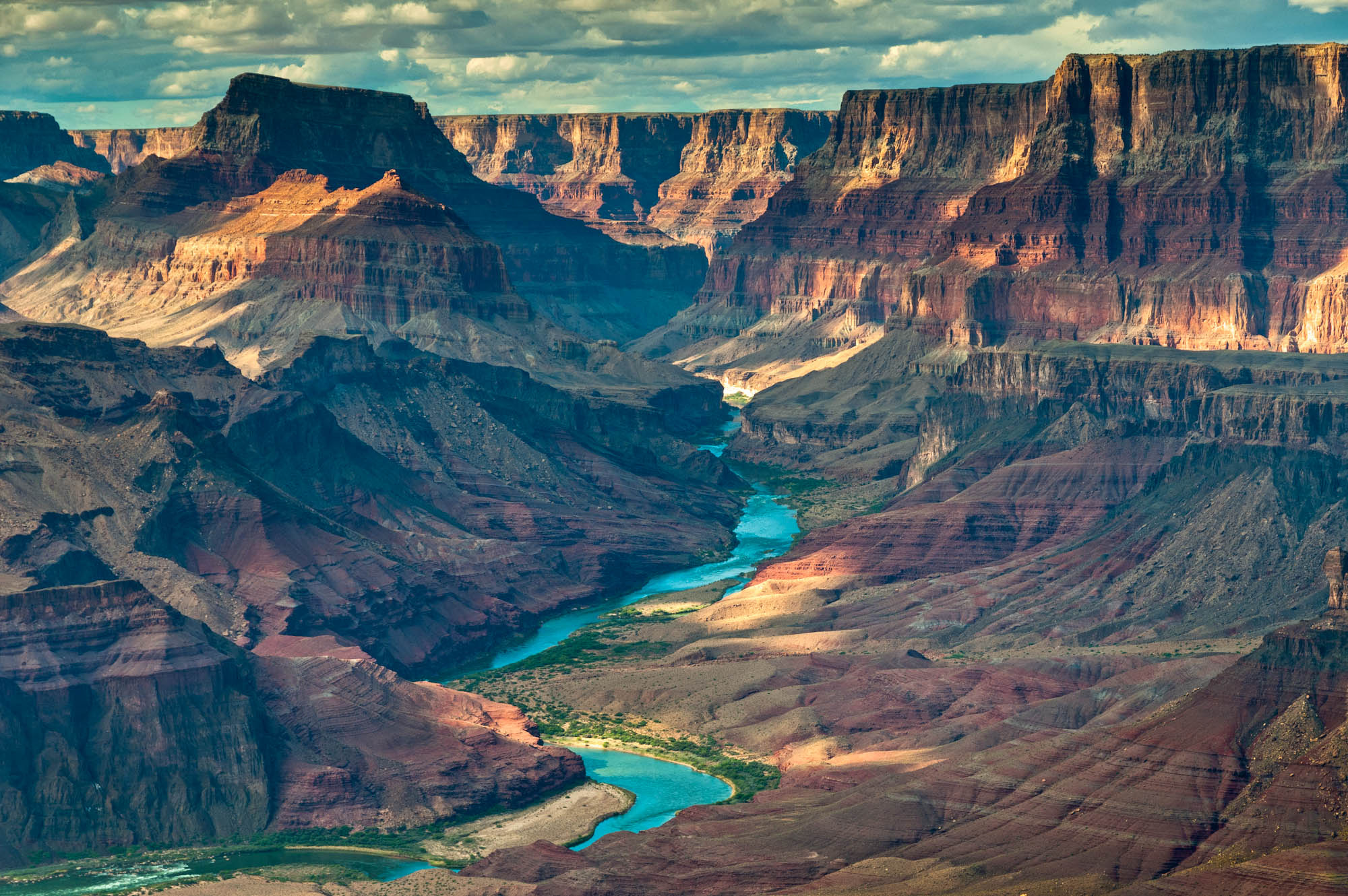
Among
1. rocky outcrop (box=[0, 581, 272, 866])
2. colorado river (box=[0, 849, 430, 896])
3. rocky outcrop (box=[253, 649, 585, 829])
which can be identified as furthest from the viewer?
rocky outcrop (box=[253, 649, 585, 829])

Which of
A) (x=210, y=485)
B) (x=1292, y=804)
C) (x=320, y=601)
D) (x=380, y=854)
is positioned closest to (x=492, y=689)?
(x=320, y=601)

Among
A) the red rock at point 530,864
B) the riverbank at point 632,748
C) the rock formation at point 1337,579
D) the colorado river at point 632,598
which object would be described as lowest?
the colorado river at point 632,598

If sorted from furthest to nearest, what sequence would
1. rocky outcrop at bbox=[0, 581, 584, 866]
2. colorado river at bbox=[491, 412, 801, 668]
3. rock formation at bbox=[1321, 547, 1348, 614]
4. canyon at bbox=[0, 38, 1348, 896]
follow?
colorado river at bbox=[491, 412, 801, 668] < rocky outcrop at bbox=[0, 581, 584, 866] < rock formation at bbox=[1321, 547, 1348, 614] < canyon at bbox=[0, 38, 1348, 896]

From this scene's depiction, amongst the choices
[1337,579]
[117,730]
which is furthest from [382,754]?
[1337,579]

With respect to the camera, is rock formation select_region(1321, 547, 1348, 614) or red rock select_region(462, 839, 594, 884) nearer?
red rock select_region(462, 839, 594, 884)

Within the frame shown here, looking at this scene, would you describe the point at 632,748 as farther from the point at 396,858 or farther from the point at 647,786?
the point at 396,858

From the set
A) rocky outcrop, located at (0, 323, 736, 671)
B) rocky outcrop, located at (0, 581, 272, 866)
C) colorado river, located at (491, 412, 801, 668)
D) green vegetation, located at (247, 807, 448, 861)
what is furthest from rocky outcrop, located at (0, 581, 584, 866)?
colorado river, located at (491, 412, 801, 668)

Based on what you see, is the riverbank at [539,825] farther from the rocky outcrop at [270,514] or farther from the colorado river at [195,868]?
the rocky outcrop at [270,514]

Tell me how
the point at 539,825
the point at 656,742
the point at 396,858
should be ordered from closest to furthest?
1. the point at 396,858
2. the point at 539,825
3. the point at 656,742

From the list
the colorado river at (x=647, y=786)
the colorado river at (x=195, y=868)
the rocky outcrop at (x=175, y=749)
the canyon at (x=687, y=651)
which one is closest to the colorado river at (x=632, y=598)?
the canyon at (x=687, y=651)

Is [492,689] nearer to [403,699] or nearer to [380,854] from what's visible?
[403,699]

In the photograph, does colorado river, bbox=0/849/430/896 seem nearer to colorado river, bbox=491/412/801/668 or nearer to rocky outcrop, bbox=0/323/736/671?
rocky outcrop, bbox=0/323/736/671
